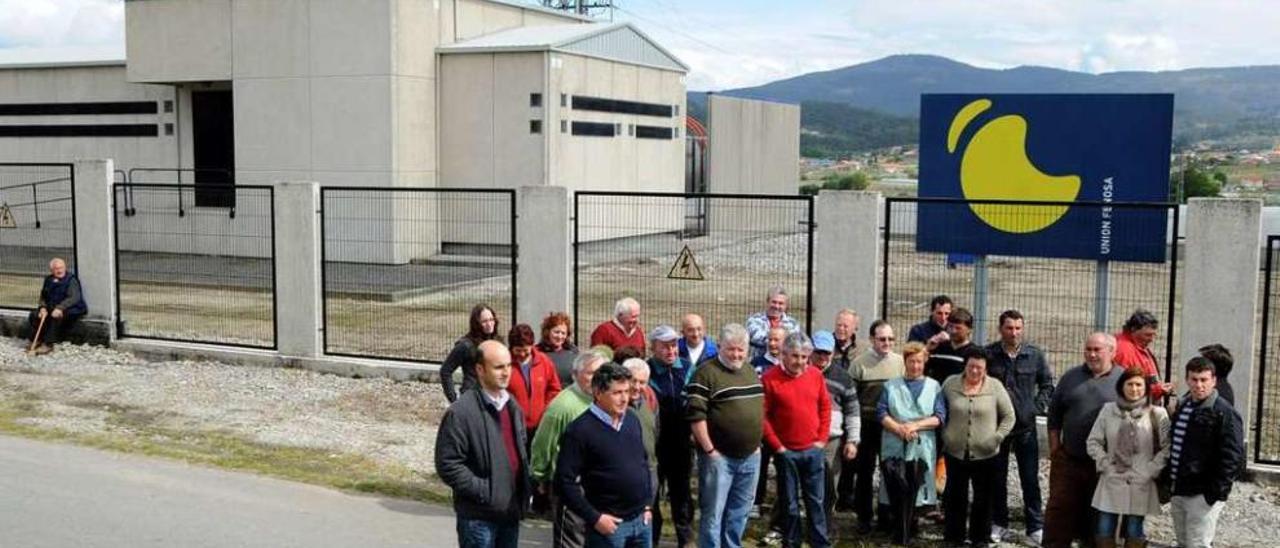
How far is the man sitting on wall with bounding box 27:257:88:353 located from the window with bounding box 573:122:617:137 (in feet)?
43.0

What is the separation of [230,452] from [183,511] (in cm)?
213

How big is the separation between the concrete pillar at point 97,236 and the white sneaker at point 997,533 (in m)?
12.0

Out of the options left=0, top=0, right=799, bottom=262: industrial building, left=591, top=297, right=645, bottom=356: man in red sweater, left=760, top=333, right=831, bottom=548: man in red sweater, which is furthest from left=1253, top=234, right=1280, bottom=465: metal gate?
left=0, top=0, right=799, bottom=262: industrial building

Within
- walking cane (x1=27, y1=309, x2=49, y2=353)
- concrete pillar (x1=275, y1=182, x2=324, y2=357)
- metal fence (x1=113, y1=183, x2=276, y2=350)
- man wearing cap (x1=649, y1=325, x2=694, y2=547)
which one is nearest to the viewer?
man wearing cap (x1=649, y1=325, x2=694, y2=547)

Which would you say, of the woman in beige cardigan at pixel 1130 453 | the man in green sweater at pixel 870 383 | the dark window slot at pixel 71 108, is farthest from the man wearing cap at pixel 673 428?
the dark window slot at pixel 71 108

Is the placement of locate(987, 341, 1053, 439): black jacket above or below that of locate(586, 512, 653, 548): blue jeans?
above

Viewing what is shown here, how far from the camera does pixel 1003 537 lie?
28.8 feet

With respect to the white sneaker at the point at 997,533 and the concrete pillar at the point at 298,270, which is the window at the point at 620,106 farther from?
the white sneaker at the point at 997,533

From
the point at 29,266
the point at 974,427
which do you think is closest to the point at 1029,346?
the point at 974,427

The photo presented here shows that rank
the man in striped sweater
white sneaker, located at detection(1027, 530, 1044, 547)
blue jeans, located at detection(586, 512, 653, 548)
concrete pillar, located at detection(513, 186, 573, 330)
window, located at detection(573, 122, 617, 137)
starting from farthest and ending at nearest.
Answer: window, located at detection(573, 122, 617, 137)
concrete pillar, located at detection(513, 186, 573, 330)
white sneaker, located at detection(1027, 530, 1044, 547)
the man in striped sweater
blue jeans, located at detection(586, 512, 653, 548)

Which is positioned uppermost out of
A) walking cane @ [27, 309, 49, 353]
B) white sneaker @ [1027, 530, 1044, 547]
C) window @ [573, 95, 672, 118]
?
window @ [573, 95, 672, 118]

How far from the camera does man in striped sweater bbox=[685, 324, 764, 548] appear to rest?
762 centimetres

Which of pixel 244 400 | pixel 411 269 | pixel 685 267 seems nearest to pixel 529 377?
pixel 685 267

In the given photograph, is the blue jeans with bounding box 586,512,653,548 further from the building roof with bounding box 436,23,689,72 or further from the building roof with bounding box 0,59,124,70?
the building roof with bounding box 0,59,124,70
